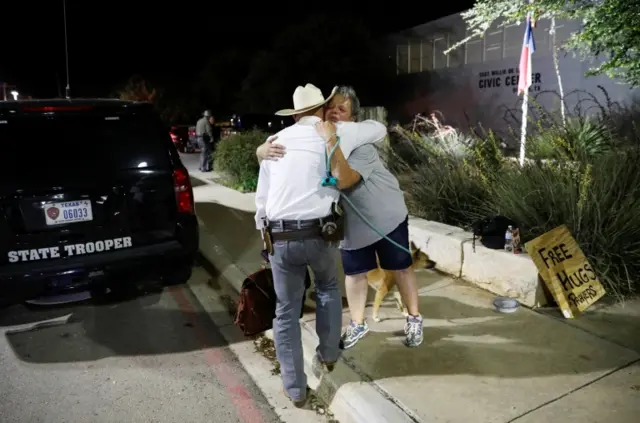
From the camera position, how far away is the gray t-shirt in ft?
11.3

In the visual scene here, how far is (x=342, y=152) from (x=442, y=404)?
1.54 metres

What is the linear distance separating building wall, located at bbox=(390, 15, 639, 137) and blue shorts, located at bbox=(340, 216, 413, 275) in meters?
13.6

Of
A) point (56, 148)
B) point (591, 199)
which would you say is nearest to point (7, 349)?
point (56, 148)

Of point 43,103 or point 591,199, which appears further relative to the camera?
point 591,199

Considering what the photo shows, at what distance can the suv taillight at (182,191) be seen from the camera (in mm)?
4586

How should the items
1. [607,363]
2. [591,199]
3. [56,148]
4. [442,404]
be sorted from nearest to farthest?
[442,404]
[607,363]
[56,148]
[591,199]

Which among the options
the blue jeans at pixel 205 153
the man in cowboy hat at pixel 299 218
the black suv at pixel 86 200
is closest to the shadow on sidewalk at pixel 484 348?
the man in cowboy hat at pixel 299 218

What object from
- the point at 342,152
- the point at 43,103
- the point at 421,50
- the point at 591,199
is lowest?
the point at 591,199

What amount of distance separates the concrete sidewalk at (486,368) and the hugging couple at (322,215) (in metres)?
0.22

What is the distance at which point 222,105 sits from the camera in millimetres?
39688

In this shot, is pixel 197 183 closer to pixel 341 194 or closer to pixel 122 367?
pixel 122 367

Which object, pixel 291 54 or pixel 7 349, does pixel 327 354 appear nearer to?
pixel 7 349

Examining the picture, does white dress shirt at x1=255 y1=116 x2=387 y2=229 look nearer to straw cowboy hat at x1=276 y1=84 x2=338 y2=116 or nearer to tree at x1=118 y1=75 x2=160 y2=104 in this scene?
straw cowboy hat at x1=276 y1=84 x2=338 y2=116

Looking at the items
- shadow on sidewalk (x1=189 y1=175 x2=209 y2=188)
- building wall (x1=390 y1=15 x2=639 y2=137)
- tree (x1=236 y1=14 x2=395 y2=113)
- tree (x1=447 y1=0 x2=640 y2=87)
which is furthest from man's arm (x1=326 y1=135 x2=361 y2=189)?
tree (x1=236 y1=14 x2=395 y2=113)
